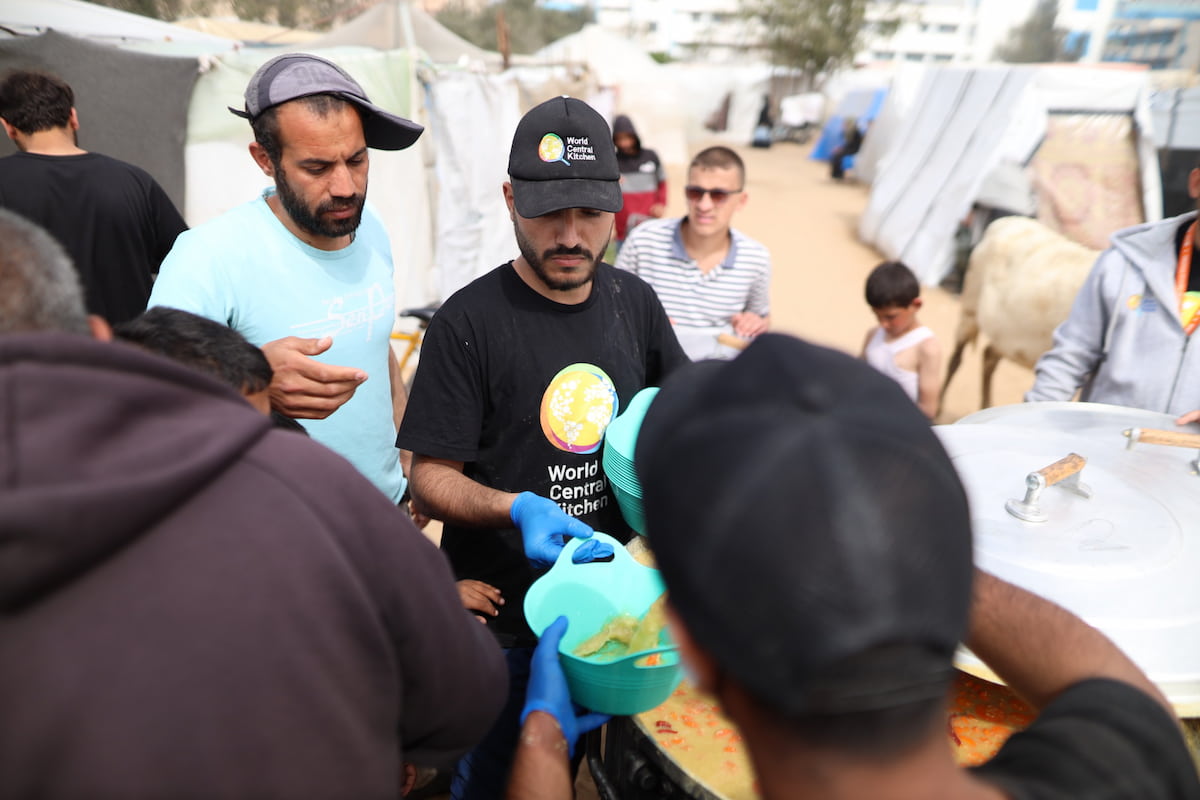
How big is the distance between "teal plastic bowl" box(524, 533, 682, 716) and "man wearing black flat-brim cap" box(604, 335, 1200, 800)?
50 cm

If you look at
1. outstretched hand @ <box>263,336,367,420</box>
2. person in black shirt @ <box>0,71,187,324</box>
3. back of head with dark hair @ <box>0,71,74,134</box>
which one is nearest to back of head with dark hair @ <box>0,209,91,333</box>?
outstretched hand @ <box>263,336,367,420</box>

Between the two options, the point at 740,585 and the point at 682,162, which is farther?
the point at 682,162

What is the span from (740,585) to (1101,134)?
34.7 feet

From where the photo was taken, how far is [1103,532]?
153 cm

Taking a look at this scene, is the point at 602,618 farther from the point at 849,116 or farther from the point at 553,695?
the point at 849,116

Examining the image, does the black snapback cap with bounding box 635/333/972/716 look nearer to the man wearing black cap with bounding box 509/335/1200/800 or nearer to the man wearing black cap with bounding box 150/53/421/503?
the man wearing black cap with bounding box 509/335/1200/800

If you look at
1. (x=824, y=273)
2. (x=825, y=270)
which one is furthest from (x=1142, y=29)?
(x=824, y=273)

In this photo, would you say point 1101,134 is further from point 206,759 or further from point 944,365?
point 206,759

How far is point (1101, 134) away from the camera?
336 inches

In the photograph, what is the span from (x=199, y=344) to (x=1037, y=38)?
83.9 m

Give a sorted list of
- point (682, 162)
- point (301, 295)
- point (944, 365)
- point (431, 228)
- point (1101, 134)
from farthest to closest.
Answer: point (682, 162) → point (1101, 134) → point (944, 365) → point (431, 228) → point (301, 295)

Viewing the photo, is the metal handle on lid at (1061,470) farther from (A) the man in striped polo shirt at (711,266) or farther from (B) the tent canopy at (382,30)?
(B) the tent canopy at (382,30)

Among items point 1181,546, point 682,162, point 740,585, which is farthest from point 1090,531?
point 682,162

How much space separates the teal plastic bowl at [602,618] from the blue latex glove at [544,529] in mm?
35
